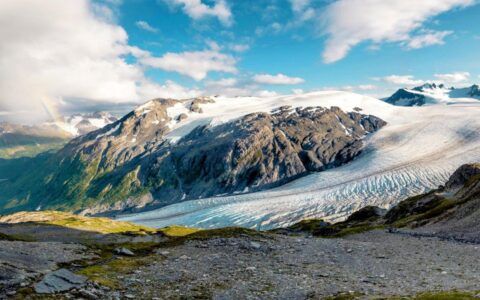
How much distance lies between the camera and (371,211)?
13650 cm

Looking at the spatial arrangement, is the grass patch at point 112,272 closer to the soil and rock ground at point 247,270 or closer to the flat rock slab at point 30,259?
the soil and rock ground at point 247,270

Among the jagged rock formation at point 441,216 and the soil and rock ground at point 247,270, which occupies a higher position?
the soil and rock ground at point 247,270

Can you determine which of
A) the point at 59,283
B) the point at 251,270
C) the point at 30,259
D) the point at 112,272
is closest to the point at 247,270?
the point at 251,270

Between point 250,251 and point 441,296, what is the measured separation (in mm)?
23749

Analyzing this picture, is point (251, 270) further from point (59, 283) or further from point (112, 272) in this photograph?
point (59, 283)

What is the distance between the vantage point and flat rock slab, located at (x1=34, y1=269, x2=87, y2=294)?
73.4 ft

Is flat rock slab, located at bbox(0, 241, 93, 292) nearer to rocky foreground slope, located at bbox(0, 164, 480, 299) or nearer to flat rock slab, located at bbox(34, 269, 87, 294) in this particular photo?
rocky foreground slope, located at bbox(0, 164, 480, 299)

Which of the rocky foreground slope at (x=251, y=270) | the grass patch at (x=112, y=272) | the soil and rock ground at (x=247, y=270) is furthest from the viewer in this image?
the grass patch at (x=112, y=272)

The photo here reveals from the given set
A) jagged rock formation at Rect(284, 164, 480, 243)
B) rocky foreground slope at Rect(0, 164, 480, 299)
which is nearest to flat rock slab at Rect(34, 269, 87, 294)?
rocky foreground slope at Rect(0, 164, 480, 299)

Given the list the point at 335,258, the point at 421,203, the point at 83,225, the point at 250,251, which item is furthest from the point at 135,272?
the point at 83,225

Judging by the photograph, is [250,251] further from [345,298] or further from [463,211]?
[463,211]

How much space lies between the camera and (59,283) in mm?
23219

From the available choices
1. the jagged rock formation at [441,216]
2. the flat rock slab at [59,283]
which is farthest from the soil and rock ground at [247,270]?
the jagged rock formation at [441,216]

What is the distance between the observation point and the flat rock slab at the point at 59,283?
22.4 m
